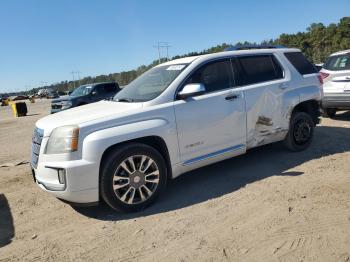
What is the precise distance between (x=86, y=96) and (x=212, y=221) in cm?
1395

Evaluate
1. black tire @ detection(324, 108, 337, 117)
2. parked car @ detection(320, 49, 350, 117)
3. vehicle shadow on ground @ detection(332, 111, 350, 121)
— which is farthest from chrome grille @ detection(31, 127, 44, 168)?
vehicle shadow on ground @ detection(332, 111, 350, 121)

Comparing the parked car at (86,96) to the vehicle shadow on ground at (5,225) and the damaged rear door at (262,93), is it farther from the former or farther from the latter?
the vehicle shadow on ground at (5,225)

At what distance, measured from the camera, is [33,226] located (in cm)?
420

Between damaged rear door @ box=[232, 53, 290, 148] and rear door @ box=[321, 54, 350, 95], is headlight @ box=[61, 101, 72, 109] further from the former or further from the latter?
damaged rear door @ box=[232, 53, 290, 148]

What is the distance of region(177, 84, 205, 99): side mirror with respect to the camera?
454 cm

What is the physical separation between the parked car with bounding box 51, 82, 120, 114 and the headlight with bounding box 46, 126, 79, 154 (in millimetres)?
12586

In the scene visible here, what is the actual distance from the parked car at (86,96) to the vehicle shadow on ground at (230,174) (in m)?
11.5

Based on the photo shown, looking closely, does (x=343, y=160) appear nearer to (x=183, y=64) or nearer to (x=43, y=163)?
(x=183, y=64)

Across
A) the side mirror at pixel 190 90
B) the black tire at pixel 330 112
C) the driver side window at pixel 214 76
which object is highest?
the driver side window at pixel 214 76

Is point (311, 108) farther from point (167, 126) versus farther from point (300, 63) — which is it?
point (167, 126)

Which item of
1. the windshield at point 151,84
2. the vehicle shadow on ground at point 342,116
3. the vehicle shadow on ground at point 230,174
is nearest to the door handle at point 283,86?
the vehicle shadow on ground at point 230,174

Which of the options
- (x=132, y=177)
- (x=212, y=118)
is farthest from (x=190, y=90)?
(x=132, y=177)

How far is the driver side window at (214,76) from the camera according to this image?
4.97 metres

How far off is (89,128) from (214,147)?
1798 millimetres
